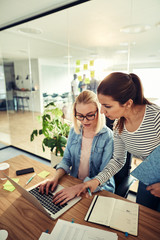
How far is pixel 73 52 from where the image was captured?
9.33 feet

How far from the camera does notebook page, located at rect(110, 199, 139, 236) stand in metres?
0.75

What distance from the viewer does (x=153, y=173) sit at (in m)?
0.93

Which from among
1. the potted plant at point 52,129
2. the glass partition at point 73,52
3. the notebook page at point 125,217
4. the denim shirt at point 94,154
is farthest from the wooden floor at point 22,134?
the notebook page at point 125,217

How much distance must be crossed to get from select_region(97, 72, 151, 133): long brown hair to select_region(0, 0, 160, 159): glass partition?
1.23m

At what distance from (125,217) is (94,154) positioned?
57 centimetres

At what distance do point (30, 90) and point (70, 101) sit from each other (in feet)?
3.66

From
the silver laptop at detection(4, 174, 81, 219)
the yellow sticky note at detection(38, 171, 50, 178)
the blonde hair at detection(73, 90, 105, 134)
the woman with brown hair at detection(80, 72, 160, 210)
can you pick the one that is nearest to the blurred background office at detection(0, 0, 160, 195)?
the blonde hair at detection(73, 90, 105, 134)

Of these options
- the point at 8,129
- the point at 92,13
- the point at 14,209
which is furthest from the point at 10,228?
the point at 8,129

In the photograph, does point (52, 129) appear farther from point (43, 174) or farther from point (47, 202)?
point (47, 202)

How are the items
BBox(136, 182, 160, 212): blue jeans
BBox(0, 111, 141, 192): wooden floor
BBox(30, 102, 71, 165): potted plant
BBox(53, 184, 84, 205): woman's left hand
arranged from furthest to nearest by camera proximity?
BBox(0, 111, 141, 192): wooden floor, BBox(30, 102, 71, 165): potted plant, BBox(136, 182, 160, 212): blue jeans, BBox(53, 184, 84, 205): woman's left hand

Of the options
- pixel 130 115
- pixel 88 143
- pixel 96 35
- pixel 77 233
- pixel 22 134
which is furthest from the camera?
pixel 22 134

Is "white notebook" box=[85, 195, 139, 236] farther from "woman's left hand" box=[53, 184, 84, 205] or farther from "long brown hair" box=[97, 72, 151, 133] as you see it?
"long brown hair" box=[97, 72, 151, 133]

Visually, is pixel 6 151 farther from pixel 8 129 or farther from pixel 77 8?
pixel 77 8

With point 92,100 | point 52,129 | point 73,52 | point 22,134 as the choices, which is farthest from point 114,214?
point 22,134
